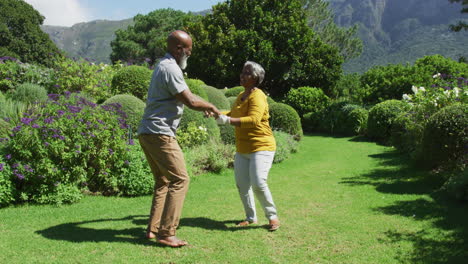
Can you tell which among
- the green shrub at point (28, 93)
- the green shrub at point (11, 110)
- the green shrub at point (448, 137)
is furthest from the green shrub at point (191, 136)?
the green shrub at point (448, 137)

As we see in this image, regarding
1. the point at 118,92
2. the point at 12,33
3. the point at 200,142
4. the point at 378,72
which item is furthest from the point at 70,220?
the point at 12,33

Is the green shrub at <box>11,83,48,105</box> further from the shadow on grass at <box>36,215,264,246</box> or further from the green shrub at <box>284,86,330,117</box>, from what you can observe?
the green shrub at <box>284,86,330,117</box>

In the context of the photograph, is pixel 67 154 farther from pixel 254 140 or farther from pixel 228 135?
pixel 228 135

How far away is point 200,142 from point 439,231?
5617mm

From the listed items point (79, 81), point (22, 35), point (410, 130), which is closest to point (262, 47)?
point (79, 81)

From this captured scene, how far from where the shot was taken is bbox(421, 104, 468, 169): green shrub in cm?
652

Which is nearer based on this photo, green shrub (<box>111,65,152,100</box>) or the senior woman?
the senior woman

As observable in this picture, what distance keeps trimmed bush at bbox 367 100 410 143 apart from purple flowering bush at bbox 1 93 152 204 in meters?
9.98

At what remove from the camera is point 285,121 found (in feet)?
41.7

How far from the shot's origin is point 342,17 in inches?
3775

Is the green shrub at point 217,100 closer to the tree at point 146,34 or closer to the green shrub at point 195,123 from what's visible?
the green shrub at point 195,123

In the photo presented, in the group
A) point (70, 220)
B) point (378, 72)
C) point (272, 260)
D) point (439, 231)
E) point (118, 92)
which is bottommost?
point (70, 220)

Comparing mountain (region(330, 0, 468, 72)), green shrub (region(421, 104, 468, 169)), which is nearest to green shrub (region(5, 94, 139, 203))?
green shrub (region(421, 104, 468, 169))

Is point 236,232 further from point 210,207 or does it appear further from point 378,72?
point 378,72
